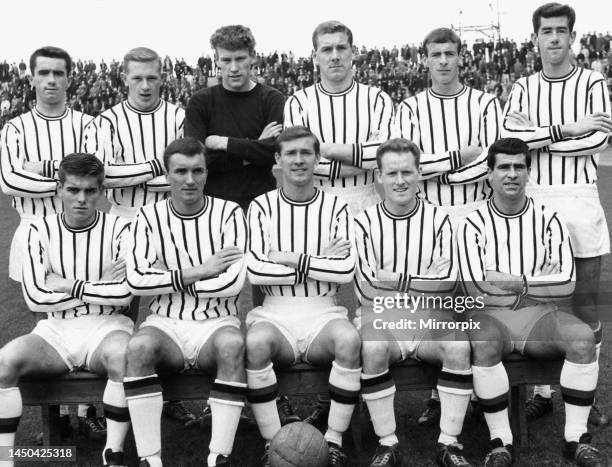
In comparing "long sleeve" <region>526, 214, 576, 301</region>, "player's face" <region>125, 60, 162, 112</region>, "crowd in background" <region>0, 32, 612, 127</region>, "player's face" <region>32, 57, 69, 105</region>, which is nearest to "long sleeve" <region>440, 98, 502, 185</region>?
"long sleeve" <region>526, 214, 576, 301</region>

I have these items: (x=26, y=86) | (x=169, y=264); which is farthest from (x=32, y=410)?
(x=26, y=86)

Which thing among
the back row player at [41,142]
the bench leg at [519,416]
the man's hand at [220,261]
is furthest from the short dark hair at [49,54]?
the bench leg at [519,416]

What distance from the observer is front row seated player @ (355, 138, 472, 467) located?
3.53m

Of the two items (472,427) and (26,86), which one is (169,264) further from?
(26,86)

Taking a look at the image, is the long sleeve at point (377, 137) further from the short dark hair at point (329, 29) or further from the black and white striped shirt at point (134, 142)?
the black and white striped shirt at point (134, 142)

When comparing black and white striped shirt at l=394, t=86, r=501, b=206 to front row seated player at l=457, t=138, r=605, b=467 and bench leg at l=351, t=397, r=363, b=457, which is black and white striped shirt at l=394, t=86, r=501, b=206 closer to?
front row seated player at l=457, t=138, r=605, b=467

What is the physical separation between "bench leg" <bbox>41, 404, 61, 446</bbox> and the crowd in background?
2116 centimetres

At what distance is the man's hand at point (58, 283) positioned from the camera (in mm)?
3713

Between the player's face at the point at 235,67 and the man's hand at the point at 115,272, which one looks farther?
the player's face at the point at 235,67

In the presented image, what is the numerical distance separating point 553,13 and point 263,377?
103 inches

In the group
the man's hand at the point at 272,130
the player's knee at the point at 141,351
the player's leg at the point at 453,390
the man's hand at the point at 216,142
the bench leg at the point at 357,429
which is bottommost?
the bench leg at the point at 357,429

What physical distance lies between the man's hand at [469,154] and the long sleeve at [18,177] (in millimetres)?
2354

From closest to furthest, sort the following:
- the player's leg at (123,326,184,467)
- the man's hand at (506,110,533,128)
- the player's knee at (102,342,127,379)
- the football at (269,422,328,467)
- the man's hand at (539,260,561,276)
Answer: the football at (269,422,328,467)
the player's leg at (123,326,184,467)
the player's knee at (102,342,127,379)
the man's hand at (539,260,561,276)
the man's hand at (506,110,533,128)

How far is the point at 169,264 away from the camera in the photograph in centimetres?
387
